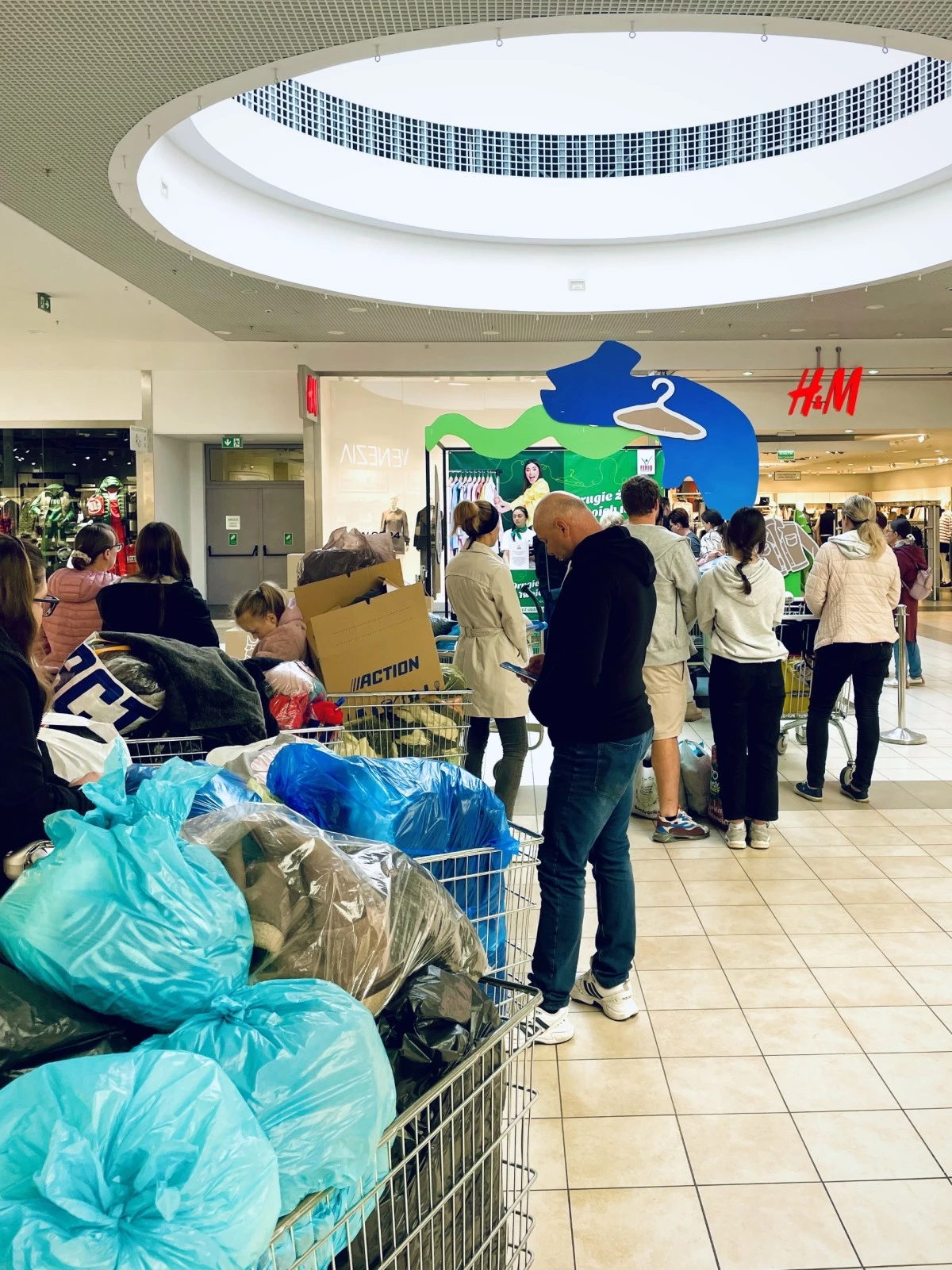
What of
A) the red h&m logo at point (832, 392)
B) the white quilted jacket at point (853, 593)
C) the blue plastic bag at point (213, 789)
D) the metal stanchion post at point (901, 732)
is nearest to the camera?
the blue plastic bag at point (213, 789)

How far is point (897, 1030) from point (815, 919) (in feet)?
2.99

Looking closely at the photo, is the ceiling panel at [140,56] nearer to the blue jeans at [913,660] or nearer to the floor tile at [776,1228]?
the blue jeans at [913,660]

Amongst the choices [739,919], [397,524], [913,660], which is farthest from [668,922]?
[397,524]

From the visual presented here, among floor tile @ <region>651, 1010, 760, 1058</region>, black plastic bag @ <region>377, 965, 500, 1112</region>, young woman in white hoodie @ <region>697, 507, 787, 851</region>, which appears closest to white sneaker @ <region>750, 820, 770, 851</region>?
young woman in white hoodie @ <region>697, 507, 787, 851</region>

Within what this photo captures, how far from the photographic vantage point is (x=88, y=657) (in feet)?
8.28

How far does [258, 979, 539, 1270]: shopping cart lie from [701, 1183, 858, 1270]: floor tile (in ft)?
3.07

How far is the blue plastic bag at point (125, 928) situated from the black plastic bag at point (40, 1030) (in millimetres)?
14

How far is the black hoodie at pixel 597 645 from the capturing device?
115 inches

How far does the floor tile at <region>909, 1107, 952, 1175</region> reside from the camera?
2568 millimetres

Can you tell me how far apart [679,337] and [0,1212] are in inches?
415

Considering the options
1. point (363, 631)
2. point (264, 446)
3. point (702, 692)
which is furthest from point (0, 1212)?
point (264, 446)

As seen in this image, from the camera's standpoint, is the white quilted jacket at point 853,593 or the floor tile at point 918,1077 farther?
the white quilted jacket at point 853,593

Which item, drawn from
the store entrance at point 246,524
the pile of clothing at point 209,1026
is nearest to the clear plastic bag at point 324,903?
the pile of clothing at point 209,1026

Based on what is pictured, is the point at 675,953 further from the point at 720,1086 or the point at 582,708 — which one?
the point at 582,708
